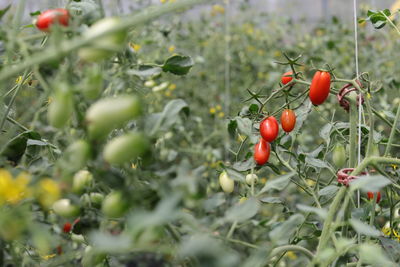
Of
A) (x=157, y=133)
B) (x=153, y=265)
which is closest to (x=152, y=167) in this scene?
(x=157, y=133)

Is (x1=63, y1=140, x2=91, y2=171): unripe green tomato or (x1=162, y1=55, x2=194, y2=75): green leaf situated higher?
(x1=63, y1=140, x2=91, y2=171): unripe green tomato

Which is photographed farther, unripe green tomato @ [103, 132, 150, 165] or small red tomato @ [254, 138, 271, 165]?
small red tomato @ [254, 138, 271, 165]

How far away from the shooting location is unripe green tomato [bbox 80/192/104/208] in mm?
519

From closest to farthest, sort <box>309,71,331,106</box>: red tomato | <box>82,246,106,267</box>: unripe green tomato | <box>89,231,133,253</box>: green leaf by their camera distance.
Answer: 1. <box>89,231,133,253</box>: green leaf
2. <box>82,246,106,267</box>: unripe green tomato
3. <box>309,71,331,106</box>: red tomato

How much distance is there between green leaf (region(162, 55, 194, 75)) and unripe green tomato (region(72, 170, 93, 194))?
8.1 inches

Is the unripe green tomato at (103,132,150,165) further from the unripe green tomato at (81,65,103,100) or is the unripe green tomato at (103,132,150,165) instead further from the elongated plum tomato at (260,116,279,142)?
the elongated plum tomato at (260,116,279,142)

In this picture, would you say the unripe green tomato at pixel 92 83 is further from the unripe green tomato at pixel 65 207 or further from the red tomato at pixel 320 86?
the red tomato at pixel 320 86

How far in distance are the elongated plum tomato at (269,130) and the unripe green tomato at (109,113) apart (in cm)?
37

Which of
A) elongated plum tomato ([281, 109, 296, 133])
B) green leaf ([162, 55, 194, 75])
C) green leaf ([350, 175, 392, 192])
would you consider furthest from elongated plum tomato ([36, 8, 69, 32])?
elongated plum tomato ([281, 109, 296, 133])

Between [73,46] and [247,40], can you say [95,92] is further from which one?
[247,40]

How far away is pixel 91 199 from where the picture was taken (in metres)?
0.53

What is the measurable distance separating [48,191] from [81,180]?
6 centimetres

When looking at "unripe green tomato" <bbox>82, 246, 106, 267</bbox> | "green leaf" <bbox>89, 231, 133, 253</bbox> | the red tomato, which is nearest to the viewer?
"green leaf" <bbox>89, 231, 133, 253</bbox>

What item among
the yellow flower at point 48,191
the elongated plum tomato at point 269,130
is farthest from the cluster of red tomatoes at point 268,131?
the yellow flower at point 48,191
